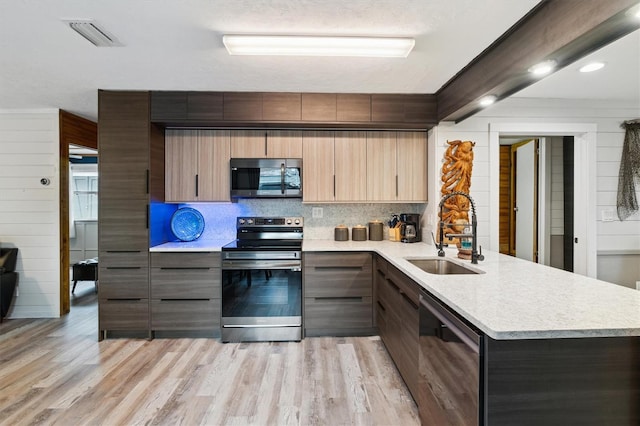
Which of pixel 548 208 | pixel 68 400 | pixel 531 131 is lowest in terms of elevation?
pixel 68 400

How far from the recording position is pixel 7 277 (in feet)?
11.3

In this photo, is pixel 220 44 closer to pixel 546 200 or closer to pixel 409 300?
pixel 409 300

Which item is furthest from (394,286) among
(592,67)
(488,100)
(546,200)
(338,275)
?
(546,200)

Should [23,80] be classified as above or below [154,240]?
above

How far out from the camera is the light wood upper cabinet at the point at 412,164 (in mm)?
3338

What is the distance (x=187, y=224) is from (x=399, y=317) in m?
2.44

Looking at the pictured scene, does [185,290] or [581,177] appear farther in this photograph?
[581,177]

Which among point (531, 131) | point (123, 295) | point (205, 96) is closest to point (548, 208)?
point (531, 131)

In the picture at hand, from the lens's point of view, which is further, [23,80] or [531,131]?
[531,131]

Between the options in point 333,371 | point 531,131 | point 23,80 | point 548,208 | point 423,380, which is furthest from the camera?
point 548,208

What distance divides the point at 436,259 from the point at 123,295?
281cm

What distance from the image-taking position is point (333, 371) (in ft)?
7.90

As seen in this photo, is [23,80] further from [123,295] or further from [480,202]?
[480,202]

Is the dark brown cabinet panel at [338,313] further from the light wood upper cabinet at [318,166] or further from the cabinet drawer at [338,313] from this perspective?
the light wood upper cabinet at [318,166]
